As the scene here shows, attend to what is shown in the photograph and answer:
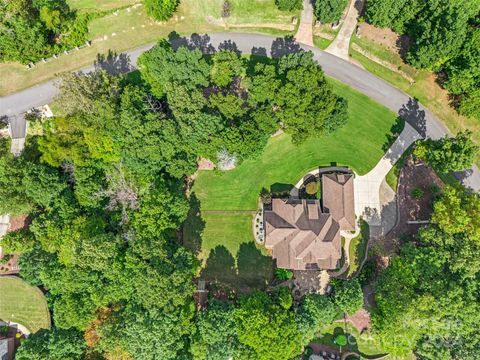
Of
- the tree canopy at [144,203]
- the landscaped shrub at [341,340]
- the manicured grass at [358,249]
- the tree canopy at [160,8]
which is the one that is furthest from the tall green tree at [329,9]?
the landscaped shrub at [341,340]

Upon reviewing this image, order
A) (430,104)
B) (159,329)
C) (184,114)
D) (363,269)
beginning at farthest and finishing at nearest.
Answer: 1. (430,104)
2. (363,269)
3. (184,114)
4. (159,329)

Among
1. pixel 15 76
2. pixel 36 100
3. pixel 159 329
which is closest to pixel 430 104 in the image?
pixel 159 329

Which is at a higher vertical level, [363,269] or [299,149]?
[299,149]

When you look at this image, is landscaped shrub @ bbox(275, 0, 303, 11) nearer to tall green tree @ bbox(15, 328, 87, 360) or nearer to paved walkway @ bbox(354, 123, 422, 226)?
paved walkway @ bbox(354, 123, 422, 226)

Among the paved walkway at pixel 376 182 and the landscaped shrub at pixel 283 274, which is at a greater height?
the paved walkway at pixel 376 182

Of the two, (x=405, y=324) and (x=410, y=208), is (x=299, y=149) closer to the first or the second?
(x=410, y=208)

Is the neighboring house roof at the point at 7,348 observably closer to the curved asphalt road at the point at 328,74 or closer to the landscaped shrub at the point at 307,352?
the curved asphalt road at the point at 328,74

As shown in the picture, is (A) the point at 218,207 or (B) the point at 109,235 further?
(A) the point at 218,207
